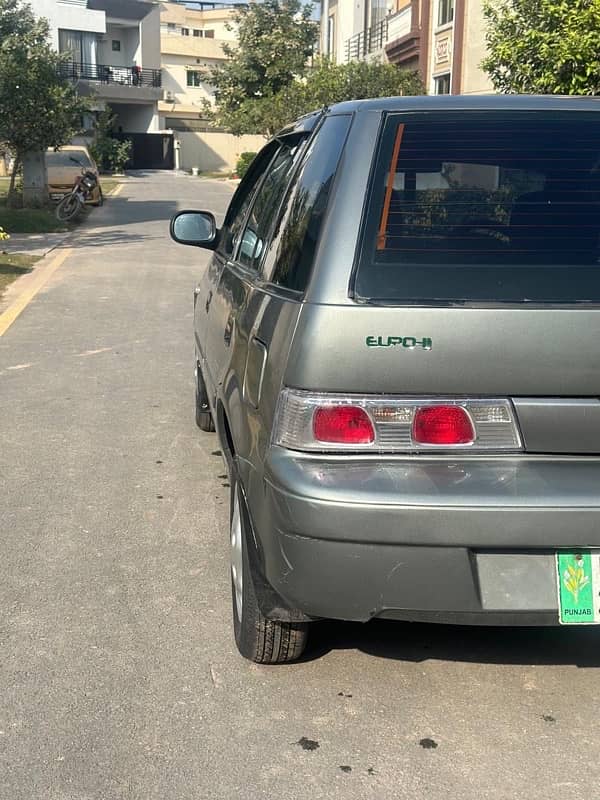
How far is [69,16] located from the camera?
53.7m

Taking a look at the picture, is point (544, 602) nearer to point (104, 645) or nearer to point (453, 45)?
Result: point (104, 645)

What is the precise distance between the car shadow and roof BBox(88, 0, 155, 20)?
60.5 m

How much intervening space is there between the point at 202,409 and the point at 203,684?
3.13 metres

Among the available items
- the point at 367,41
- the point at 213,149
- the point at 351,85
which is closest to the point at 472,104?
the point at 351,85

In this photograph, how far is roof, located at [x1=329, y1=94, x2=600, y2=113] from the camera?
3393mm

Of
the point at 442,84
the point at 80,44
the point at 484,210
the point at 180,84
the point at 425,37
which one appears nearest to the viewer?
the point at 484,210

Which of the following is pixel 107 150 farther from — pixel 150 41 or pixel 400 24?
pixel 400 24

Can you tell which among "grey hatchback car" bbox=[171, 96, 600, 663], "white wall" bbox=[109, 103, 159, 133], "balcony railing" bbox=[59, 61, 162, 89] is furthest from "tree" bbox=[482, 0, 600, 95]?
"white wall" bbox=[109, 103, 159, 133]

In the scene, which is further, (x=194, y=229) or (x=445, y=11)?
(x=445, y=11)

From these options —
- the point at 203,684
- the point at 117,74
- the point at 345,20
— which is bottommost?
the point at 203,684

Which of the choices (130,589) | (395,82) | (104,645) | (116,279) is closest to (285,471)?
(104,645)

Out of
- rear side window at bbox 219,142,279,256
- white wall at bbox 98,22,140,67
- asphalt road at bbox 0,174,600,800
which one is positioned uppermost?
white wall at bbox 98,22,140,67

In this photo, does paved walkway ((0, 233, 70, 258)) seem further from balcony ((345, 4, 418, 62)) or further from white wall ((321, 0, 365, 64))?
white wall ((321, 0, 365, 64))

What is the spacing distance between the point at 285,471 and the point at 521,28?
9851 mm
